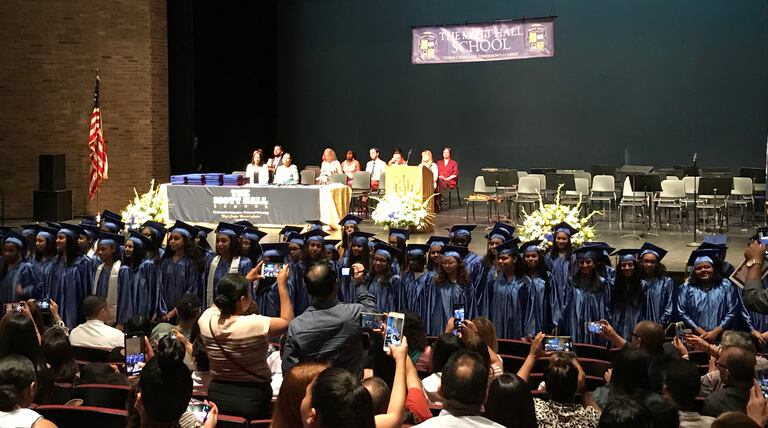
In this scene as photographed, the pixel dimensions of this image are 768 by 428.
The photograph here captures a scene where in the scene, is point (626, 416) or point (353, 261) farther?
point (353, 261)

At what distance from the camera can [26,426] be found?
A: 3791 mm

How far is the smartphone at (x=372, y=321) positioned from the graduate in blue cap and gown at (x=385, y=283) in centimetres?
359

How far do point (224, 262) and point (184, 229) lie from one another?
65 centimetres

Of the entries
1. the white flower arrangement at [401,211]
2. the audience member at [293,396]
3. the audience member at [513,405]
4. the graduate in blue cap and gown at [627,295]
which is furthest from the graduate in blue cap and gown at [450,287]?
the white flower arrangement at [401,211]

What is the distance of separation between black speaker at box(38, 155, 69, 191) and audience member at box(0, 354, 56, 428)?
12909 mm

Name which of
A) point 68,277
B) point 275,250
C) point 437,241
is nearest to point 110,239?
point 68,277

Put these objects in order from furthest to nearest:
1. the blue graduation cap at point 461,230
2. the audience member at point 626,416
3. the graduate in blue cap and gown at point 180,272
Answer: the blue graduation cap at point 461,230 → the graduate in blue cap and gown at point 180,272 → the audience member at point 626,416

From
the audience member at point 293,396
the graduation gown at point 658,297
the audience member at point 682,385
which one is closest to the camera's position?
the audience member at point 293,396

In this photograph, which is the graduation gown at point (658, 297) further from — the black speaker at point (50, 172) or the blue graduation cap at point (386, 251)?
the black speaker at point (50, 172)

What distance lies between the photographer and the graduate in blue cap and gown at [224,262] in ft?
28.8

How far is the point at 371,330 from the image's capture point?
4668 mm

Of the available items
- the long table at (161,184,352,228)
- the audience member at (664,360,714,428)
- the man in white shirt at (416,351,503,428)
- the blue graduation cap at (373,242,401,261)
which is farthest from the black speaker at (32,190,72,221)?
the man in white shirt at (416,351,503,428)

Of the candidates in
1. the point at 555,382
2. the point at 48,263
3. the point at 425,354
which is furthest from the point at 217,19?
the point at 555,382

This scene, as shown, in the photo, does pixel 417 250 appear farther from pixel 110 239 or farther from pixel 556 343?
pixel 556 343
